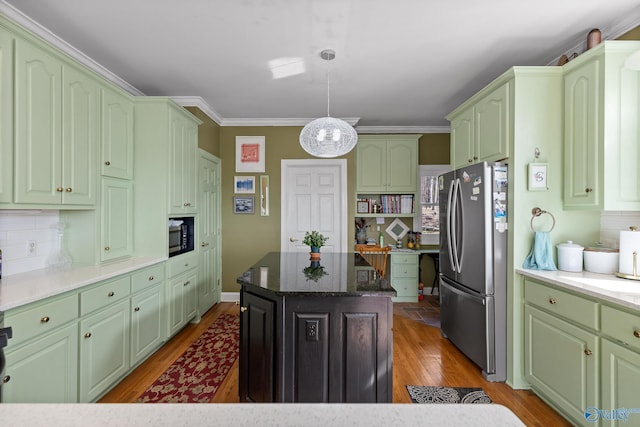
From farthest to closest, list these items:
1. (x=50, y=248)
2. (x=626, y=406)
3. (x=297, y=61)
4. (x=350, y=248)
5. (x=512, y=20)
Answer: (x=350, y=248)
(x=297, y=61)
(x=50, y=248)
(x=512, y=20)
(x=626, y=406)

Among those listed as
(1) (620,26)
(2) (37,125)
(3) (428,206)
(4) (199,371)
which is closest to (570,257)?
(1) (620,26)

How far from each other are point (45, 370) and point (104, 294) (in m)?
0.54

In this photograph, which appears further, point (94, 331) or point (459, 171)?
point (459, 171)

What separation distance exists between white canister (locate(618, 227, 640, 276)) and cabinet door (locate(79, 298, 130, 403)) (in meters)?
3.57

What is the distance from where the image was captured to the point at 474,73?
10.1ft

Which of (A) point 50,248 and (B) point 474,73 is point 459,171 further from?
(A) point 50,248

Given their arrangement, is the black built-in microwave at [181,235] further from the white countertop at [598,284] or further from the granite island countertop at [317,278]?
the white countertop at [598,284]

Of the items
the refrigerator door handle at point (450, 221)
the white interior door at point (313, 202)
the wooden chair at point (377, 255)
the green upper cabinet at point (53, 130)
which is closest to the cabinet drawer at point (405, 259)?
the wooden chair at point (377, 255)

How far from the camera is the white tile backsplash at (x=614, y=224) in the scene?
2.24m

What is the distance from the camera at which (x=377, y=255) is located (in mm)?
4637

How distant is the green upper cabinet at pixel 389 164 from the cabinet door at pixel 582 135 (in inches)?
98.4

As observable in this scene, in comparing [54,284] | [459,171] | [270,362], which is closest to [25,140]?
[54,284]

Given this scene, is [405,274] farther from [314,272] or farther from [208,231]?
[208,231]

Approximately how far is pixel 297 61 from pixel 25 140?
82.4 inches
